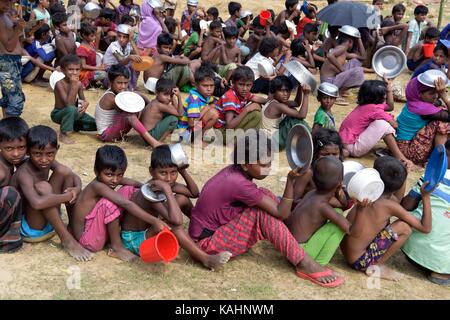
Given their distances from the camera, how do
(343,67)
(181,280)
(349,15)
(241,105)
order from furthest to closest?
(349,15), (343,67), (241,105), (181,280)

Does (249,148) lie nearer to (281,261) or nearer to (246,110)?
(281,261)

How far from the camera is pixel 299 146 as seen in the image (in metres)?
4.01

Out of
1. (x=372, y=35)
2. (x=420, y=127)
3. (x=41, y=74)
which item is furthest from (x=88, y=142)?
(x=372, y=35)

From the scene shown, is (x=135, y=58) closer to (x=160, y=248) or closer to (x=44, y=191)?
(x=44, y=191)

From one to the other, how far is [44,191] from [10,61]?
2.65 meters

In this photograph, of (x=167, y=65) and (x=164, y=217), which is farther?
(x=167, y=65)

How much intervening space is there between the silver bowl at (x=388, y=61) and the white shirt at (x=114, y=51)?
10.8 feet

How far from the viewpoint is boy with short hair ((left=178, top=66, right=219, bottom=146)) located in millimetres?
5898

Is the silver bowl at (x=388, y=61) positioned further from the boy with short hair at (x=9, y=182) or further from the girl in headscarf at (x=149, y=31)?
the boy with short hair at (x=9, y=182)

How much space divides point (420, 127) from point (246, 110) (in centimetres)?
180

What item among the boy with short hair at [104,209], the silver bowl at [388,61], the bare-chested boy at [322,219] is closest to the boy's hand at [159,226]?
the boy with short hair at [104,209]

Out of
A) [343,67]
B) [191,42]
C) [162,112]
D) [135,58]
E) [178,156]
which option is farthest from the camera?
[191,42]

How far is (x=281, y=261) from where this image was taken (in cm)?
380

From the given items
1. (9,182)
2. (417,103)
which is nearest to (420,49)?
(417,103)
